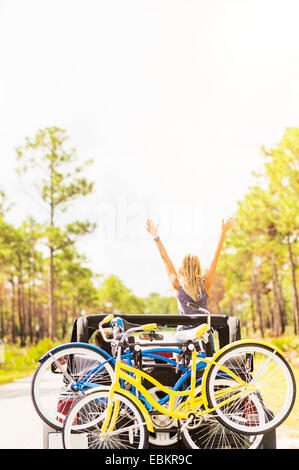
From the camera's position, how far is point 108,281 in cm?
9519

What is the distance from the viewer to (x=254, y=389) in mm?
3938

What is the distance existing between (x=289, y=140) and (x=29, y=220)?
20.3 metres

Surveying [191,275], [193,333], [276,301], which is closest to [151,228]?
[191,275]

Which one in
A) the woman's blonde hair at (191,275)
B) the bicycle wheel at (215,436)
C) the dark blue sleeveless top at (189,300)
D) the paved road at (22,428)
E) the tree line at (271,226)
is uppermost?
the tree line at (271,226)

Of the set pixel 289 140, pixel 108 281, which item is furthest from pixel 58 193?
pixel 108 281

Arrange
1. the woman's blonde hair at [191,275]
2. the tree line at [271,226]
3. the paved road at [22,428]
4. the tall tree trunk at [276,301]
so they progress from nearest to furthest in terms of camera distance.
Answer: the woman's blonde hair at [191,275] < the paved road at [22,428] < the tree line at [271,226] < the tall tree trunk at [276,301]

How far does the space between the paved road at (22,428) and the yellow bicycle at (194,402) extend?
396 mm

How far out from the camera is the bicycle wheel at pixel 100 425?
3.70 meters

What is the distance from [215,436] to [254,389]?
48 cm

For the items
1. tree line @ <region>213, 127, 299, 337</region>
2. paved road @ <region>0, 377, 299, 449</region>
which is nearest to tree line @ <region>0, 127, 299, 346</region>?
tree line @ <region>213, 127, 299, 337</region>

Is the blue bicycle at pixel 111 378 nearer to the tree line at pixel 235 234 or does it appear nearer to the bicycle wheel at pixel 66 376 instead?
the bicycle wheel at pixel 66 376

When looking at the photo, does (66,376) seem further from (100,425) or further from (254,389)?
(254,389)

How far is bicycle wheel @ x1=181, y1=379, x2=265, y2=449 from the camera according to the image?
3.91 meters

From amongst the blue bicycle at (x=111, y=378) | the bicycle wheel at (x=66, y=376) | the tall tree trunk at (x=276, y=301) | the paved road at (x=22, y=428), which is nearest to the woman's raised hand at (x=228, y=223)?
the blue bicycle at (x=111, y=378)
